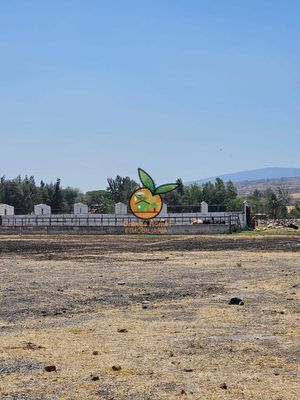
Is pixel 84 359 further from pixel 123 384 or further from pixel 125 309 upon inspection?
pixel 125 309

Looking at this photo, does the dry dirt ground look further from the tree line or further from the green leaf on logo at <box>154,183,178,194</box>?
the tree line

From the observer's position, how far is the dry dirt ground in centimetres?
758

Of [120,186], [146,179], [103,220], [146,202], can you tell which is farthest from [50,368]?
[120,186]

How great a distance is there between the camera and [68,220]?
263 ft

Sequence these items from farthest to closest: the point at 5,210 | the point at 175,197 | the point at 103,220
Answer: the point at 175,197, the point at 5,210, the point at 103,220

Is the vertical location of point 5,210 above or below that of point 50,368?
above

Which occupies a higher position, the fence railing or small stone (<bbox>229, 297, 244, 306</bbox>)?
the fence railing

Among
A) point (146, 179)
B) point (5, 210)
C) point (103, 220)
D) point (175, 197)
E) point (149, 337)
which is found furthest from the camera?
point (175, 197)

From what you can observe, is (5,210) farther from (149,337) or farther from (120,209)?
(149,337)

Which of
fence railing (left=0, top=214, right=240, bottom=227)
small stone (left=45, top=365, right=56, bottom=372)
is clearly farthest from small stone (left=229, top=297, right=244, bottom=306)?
fence railing (left=0, top=214, right=240, bottom=227)

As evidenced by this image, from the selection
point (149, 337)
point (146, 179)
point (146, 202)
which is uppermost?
point (146, 179)

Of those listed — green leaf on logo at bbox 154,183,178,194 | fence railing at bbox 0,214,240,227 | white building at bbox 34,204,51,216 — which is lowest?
fence railing at bbox 0,214,240,227

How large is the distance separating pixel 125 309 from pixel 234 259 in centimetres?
1676

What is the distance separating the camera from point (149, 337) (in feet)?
35.0
